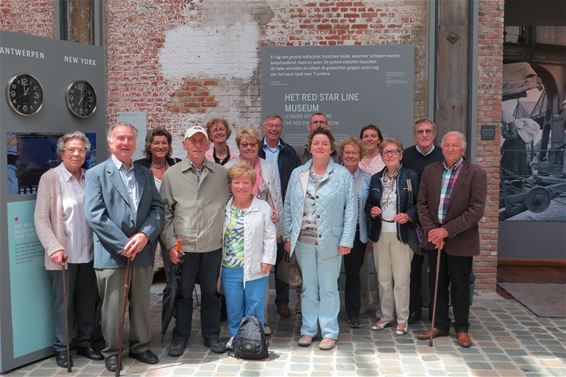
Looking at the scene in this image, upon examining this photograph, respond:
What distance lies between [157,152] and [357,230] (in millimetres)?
1953

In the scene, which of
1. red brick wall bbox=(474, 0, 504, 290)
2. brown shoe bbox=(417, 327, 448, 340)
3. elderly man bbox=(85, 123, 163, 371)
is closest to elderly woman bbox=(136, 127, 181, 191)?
elderly man bbox=(85, 123, 163, 371)

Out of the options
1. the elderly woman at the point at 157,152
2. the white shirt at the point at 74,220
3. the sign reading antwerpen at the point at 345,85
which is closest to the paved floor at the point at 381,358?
the white shirt at the point at 74,220

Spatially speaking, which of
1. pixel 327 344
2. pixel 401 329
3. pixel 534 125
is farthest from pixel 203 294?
pixel 534 125

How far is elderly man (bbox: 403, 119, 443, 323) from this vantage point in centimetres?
550

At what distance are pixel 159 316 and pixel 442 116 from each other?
382 centimetres

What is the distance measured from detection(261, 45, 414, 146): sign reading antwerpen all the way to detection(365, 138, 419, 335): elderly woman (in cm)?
158

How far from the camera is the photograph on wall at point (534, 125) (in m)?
8.36

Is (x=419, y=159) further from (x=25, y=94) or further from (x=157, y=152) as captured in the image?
(x=25, y=94)

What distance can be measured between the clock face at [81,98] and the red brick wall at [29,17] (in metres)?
2.75

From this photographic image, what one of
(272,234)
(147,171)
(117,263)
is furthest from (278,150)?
(117,263)

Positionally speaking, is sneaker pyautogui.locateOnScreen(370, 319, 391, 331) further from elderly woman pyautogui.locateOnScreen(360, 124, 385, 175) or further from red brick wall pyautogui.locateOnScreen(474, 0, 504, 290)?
red brick wall pyautogui.locateOnScreen(474, 0, 504, 290)

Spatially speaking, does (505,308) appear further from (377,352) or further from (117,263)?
(117,263)

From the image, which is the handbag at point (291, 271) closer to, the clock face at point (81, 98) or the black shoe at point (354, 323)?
the black shoe at point (354, 323)

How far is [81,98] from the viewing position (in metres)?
4.99
